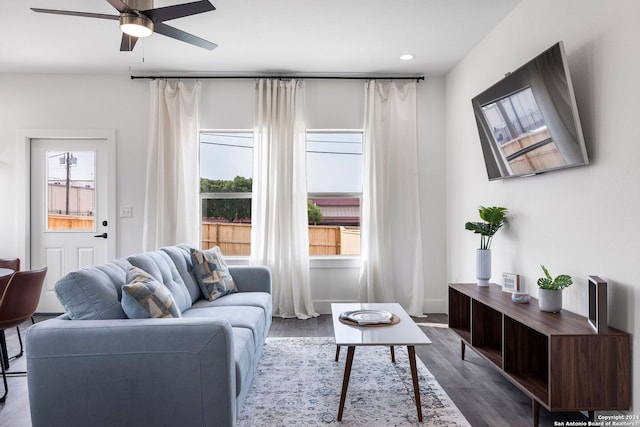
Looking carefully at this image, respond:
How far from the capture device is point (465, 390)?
2.57m

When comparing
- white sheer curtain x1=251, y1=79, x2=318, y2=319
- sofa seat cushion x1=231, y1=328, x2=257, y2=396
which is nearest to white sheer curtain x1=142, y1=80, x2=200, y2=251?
white sheer curtain x1=251, y1=79, x2=318, y2=319

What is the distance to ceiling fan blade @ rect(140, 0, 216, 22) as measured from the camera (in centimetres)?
227

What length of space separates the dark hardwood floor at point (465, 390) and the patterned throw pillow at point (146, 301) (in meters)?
0.97

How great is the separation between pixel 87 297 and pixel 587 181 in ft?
8.74

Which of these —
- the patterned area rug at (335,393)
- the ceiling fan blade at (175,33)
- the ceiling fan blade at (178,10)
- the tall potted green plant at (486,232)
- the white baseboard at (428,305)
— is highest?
the ceiling fan blade at (175,33)

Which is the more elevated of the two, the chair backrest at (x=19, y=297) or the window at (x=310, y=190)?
the window at (x=310, y=190)

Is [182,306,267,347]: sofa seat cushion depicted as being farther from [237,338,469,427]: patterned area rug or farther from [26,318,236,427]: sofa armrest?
[26,318,236,427]: sofa armrest

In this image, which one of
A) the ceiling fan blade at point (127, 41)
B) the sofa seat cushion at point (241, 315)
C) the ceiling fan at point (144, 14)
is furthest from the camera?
the ceiling fan blade at point (127, 41)

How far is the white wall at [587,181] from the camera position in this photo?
1926 millimetres

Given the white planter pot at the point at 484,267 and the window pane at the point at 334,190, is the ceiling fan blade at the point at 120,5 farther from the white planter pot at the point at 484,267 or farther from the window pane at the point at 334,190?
the white planter pot at the point at 484,267

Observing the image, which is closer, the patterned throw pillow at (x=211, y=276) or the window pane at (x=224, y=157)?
the patterned throw pillow at (x=211, y=276)

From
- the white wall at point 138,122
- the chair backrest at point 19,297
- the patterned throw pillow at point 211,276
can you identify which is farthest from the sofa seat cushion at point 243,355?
the white wall at point 138,122

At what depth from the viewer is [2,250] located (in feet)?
14.4

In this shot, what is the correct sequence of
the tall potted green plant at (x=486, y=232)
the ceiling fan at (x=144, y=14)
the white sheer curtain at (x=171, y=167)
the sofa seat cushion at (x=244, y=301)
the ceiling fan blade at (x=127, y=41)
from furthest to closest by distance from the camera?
the white sheer curtain at (x=171, y=167), the tall potted green plant at (x=486, y=232), the sofa seat cushion at (x=244, y=301), the ceiling fan blade at (x=127, y=41), the ceiling fan at (x=144, y=14)
